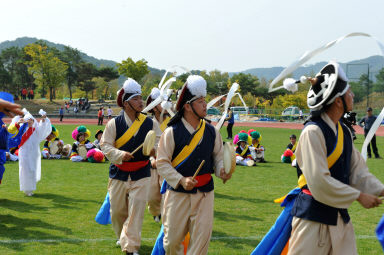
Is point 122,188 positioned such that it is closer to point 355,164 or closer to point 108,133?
point 108,133

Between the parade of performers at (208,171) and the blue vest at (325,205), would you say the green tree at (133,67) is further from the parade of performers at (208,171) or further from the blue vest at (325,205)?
the blue vest at (325,205)

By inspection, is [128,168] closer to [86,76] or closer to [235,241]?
[235,241]

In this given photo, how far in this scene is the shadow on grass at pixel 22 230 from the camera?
670cm

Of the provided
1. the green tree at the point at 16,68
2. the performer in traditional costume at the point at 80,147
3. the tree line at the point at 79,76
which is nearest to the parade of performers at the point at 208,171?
the performer in traditional costume at the point at 80,147

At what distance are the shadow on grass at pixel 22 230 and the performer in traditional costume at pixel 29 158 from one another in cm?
189

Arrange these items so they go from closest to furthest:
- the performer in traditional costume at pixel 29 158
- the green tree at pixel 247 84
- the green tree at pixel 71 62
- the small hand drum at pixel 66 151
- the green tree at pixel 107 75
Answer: the performer in traditional costume at pixel 29 158 < the small hand drum at pixel 66 151 < the green tree at pixel 107 75 < the green tree at pixel 71 62 < the green tree at pixel 247 84

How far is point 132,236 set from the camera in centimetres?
593

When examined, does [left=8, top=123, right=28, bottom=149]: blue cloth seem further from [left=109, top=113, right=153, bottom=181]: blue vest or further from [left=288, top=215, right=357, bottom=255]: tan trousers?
[left=288, top=215, right=357, bottom=255]: tan trousers

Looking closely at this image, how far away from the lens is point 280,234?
404cm

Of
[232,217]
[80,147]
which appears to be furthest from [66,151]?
[232,217]

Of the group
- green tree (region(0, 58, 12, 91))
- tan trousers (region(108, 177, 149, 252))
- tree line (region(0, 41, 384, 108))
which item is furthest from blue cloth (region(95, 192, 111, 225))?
green tree (region(0, 58, 12, 91))

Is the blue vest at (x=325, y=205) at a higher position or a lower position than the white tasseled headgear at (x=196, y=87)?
lower

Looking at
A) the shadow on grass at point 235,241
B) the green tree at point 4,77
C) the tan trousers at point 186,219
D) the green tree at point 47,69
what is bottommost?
the green tree at point 4,77

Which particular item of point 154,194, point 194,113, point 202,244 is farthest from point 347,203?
point 154,194
